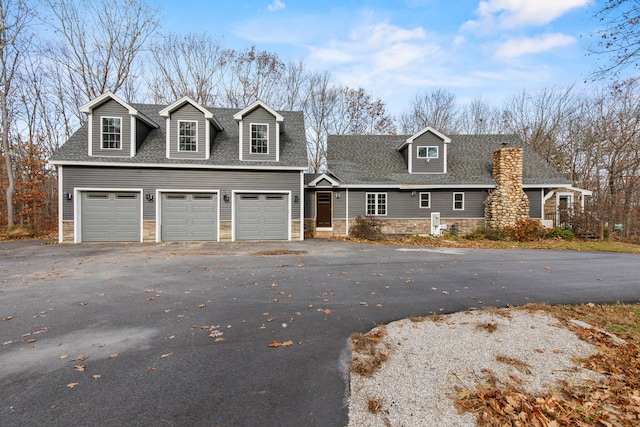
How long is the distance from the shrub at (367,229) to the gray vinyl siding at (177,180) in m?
3.25

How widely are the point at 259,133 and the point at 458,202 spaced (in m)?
12.1

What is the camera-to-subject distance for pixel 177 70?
24594 millimetres

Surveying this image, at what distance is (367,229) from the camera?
15.8 m

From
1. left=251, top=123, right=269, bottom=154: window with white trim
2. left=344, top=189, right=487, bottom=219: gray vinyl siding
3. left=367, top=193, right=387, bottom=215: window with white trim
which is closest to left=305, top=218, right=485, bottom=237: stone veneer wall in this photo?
left=344, top=189, right=487, bottom=219: gray vinyl siding

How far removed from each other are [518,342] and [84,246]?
609 inches

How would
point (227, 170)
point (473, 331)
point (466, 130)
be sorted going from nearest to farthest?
point (473, 331)
point (227, 170)
point (466, 130)

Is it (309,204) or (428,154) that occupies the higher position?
(428,154)

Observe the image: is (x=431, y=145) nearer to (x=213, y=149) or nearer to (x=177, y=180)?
(x=213, y=149)

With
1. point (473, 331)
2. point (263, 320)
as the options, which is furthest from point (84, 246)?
point (473, 331)

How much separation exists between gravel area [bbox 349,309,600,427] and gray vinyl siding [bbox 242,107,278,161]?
12.5 meters

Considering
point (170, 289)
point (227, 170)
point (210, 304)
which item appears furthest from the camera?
point (227, 170)

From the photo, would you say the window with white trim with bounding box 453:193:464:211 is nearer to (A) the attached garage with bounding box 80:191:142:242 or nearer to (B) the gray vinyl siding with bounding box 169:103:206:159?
(B) the gray vinyl siding with bounding box 169:103:206:159

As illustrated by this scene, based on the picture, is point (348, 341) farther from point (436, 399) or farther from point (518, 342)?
point (518, 342)

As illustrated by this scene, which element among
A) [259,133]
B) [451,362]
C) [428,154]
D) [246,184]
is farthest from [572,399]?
[428,154]
